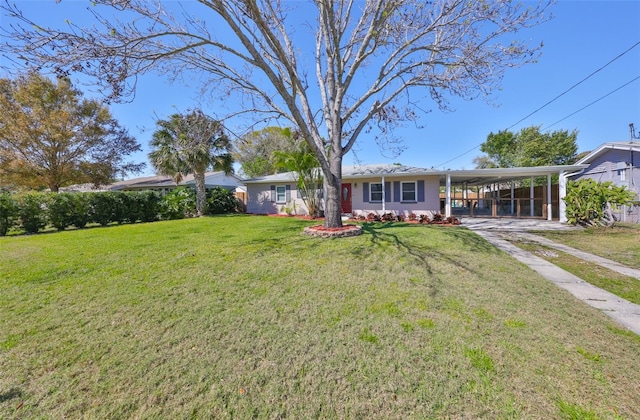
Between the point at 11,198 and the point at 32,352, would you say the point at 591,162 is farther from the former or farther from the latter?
the point at 11,198

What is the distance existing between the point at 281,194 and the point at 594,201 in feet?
48.4

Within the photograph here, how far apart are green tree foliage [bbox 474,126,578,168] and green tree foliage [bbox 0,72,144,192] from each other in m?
38.5

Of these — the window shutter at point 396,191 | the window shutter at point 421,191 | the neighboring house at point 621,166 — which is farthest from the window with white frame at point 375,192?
the neighboring house at point 621,166

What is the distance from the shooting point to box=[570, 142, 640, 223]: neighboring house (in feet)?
35.6

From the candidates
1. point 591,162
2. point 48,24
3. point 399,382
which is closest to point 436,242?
point 399,382

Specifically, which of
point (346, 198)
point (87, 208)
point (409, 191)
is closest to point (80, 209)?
point (87, 208)

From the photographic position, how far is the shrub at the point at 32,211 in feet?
31.8

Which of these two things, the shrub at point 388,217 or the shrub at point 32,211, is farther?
the shrub at point 388,217

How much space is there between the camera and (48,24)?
4.72 metres

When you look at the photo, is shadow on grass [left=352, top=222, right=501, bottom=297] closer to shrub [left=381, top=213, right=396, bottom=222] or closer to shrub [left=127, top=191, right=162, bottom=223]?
shrub [left=381, top=213, right=396, bottom=222]

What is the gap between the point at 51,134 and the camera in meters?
17.1

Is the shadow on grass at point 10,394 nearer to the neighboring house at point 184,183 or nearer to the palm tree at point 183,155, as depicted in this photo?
the palm tree at point 183,155

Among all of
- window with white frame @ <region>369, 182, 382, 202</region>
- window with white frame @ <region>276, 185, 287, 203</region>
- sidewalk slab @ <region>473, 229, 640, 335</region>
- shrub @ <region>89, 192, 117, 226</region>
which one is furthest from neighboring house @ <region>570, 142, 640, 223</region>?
shrub @ <region>89, 192, 117, 226</region>

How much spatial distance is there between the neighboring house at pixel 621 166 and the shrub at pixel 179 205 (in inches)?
814
